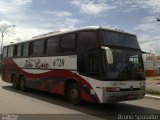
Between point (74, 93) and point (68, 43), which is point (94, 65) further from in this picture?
point (68, 43)

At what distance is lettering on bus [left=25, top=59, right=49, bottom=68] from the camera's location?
1636 centimetres

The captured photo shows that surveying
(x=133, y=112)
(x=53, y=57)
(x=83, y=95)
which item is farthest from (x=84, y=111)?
(x=53, y=57)

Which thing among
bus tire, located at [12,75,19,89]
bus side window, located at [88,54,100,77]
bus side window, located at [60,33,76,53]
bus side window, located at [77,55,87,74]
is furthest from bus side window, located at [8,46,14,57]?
bus side window, located at [88,54,100,77]

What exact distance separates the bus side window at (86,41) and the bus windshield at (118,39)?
369 mm

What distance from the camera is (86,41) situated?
1293 cm

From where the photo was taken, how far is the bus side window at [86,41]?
491 inches

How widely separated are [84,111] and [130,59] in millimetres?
2727

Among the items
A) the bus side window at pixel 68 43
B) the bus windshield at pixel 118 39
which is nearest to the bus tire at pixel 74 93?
the bus side window at pixel 68 43

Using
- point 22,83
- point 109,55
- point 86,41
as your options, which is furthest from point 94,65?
point 22,83

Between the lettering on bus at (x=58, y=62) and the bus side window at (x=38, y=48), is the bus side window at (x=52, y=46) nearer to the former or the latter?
the lettering on bus at (x=58, y=62)

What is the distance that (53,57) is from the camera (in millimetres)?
15398

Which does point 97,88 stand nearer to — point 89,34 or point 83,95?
point 83,95

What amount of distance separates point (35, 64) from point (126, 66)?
265 inches

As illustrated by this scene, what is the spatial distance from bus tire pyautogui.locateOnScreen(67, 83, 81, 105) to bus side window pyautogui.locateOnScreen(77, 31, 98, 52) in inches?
62.1
